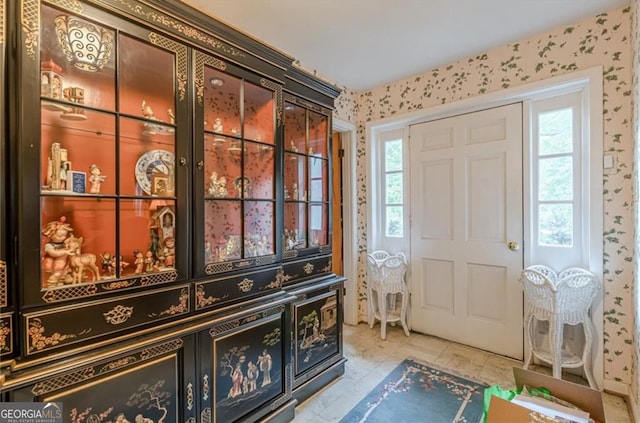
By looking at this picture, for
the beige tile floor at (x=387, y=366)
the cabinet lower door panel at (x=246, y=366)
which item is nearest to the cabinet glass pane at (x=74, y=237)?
the cabinet lower door panel at (x=246, y=366)

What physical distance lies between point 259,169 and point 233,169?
0.17 meters

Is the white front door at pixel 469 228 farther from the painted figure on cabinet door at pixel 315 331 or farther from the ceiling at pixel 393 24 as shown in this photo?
the painted figure on cabinet door at pixel 315 331

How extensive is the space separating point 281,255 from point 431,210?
1853mm

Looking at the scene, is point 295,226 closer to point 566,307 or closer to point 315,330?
point 315,330

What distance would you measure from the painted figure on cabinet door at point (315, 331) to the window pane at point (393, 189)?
1484 millimetres

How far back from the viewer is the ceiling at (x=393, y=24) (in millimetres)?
1987

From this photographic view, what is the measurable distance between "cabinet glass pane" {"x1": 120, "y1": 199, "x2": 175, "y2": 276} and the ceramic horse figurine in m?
0.10

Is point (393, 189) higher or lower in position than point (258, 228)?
higher

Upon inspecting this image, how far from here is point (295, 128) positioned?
2.18 metres

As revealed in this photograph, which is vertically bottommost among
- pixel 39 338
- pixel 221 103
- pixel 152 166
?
pixel 39 338

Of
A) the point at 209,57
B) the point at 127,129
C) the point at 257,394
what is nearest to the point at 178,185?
the point at 127,129

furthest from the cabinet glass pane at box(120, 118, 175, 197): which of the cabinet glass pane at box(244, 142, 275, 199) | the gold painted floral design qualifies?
the gold painted floral design

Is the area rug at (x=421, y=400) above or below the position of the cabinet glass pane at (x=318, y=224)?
below

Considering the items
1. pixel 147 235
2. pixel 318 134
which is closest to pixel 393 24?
pixel 318 134
